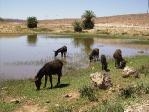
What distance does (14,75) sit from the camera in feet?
81.8

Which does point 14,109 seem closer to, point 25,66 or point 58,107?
point 58,107

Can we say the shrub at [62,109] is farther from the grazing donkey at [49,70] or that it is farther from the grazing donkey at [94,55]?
the grazing donkey at [94,55]

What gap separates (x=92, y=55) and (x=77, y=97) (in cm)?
1465

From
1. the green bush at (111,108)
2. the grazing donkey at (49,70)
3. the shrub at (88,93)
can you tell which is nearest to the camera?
the green bush at (111,108)

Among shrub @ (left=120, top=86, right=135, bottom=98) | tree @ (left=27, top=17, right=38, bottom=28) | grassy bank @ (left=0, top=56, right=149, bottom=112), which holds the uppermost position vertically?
tree @ (left=27, top=17, right=38, bottom=28)

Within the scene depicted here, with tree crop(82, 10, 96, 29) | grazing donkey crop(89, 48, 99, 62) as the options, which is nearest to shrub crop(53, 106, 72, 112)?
grazing donkey crop(89, 48, 99, 62)

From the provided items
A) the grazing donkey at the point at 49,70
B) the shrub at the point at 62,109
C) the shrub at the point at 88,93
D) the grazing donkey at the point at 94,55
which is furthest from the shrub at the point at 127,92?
the grazing donkey at the point at 94,55

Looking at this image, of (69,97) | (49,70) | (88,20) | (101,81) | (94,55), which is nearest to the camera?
(69,97)

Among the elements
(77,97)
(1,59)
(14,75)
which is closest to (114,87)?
(77,97)

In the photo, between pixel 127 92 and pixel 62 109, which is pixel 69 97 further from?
pixel 127 92

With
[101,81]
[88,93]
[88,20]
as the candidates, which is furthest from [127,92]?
[88,20]

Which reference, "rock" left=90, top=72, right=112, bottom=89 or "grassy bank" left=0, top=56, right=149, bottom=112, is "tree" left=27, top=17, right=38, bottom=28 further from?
"rock" left=90, top=72, right=112, bottom=89

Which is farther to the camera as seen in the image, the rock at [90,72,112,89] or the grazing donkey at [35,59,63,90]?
the grazing donkey at [35,59,63,90]

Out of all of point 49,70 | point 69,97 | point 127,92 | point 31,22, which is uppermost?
point 31,22
